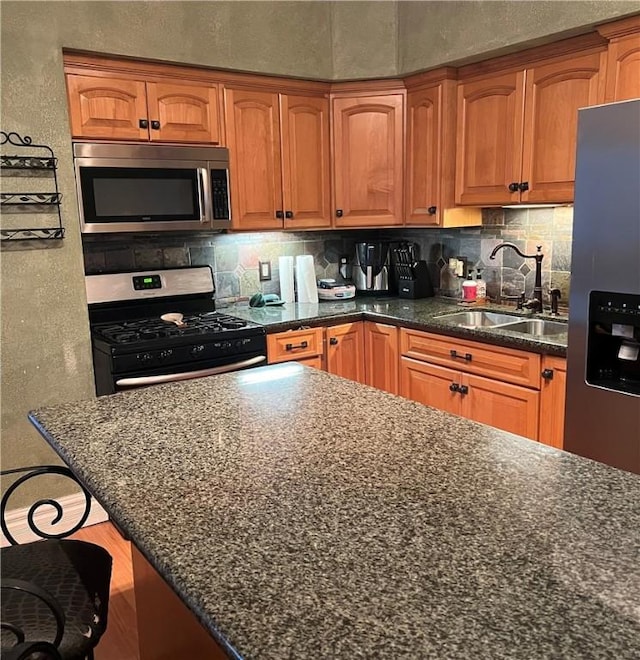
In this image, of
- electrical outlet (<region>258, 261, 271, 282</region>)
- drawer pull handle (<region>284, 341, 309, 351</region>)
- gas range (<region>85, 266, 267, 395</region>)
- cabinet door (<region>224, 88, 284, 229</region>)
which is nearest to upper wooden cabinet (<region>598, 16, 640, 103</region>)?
cabinet door (<region>224, 88, 284, 229</region>)

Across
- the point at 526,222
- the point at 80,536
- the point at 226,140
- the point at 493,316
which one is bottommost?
the point at 80,536

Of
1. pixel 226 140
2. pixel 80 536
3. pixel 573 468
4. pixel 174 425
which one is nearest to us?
pixel 573 468

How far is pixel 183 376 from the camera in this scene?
9.65 ft

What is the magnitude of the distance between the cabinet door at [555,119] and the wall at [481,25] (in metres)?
0.15

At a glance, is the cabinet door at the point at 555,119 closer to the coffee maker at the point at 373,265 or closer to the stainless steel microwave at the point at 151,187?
the coffee maker at the point at 373,265

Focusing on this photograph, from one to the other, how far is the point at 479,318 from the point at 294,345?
40.9 inches

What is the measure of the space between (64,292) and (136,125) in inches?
34.4

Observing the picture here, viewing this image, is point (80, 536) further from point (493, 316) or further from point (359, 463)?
point (493, 316)

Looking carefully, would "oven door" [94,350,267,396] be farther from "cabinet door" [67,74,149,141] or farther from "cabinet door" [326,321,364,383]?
"cabinet door" [67,74,149,141]

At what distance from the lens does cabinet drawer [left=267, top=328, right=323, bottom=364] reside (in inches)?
128

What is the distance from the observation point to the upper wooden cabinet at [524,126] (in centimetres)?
277

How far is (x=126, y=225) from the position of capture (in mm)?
3016

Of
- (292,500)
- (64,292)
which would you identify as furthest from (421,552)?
(64,292)

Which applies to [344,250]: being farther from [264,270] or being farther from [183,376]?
[183,376]
